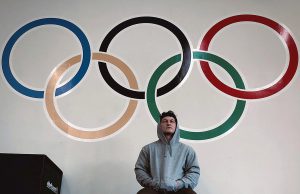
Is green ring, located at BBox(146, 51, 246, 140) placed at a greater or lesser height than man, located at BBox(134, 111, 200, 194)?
greater

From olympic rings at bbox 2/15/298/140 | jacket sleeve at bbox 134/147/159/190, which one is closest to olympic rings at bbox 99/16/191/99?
olympic rings at bbox 2/15/298/140

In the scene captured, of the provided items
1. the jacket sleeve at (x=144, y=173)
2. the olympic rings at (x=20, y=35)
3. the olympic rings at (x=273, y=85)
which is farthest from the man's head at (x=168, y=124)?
the olympic rings at (x=20, y=35)

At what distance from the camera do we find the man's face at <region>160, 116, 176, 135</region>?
8.39 ft

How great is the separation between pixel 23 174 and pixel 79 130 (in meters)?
0.75

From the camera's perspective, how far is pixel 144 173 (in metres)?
2.46

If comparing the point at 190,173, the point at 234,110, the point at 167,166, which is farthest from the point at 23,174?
the point at 234,110

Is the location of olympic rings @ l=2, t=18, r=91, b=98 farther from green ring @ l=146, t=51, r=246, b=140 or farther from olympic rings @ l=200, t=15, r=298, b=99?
olympic rings @ l=200, t=15, r=298, b=99

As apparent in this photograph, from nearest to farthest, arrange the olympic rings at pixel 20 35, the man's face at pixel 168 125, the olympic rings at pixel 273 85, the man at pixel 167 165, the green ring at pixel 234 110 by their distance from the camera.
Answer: the man at pixel 167 165 < the man's face at pixel 168 125 < the green ring at pixel 234 110 < the olympic rings at pixel 273 85 < the olympic rings at pixel 20 35

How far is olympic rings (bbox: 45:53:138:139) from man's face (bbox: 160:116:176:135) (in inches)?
23.0

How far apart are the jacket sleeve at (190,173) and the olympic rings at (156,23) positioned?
0.77m

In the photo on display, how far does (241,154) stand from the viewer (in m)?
2.96

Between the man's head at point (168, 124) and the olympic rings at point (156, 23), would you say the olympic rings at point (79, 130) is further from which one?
the man's head at point (168, 124)

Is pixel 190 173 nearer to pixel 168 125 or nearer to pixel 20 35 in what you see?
pixel 168 125

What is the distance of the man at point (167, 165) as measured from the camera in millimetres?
2355
